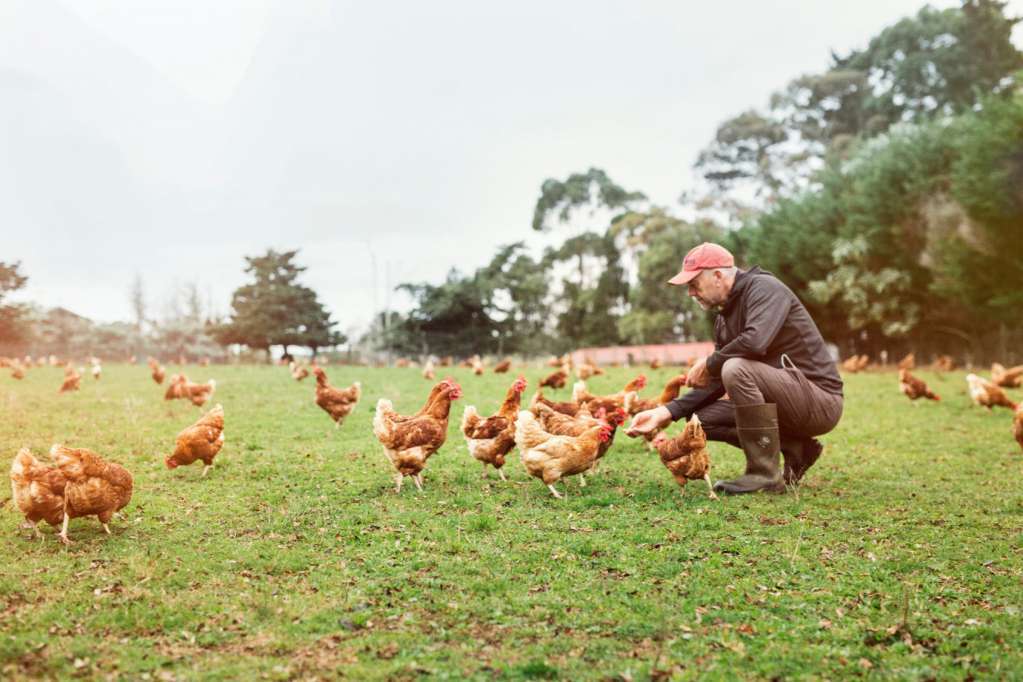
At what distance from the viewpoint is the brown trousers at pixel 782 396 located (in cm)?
734

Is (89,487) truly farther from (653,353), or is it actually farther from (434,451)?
(653,353)

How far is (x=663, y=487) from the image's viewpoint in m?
8.27

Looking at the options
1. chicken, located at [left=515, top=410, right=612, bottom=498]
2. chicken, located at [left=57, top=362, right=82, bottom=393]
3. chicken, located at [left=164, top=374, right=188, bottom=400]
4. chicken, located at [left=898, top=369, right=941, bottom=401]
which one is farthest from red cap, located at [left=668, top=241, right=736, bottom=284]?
chicken, located at [left=57, top=362, right=82, bottom=393]

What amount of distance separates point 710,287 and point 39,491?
6.13m

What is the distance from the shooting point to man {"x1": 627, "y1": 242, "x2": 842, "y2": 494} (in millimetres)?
7348

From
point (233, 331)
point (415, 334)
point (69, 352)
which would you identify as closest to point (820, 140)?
point (415, 334)

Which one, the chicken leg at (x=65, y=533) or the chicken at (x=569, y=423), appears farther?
the chicken at (x=569, y=423)

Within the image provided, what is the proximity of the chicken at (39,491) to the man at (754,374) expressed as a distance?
16.3 feet

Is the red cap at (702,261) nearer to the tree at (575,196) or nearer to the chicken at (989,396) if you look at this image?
the chicken at (989,396)

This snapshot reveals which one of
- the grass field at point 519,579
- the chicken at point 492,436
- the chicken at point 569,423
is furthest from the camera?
the chicken at point 492,436

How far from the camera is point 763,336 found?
7254 mm

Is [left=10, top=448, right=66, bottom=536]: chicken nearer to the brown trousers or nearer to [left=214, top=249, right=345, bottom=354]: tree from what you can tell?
the brown trousers

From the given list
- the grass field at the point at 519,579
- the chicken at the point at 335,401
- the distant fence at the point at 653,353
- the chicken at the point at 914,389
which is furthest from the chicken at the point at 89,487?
the distant fence at the point at 653,353

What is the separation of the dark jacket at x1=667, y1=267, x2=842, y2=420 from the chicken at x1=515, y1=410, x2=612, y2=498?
0.93m
